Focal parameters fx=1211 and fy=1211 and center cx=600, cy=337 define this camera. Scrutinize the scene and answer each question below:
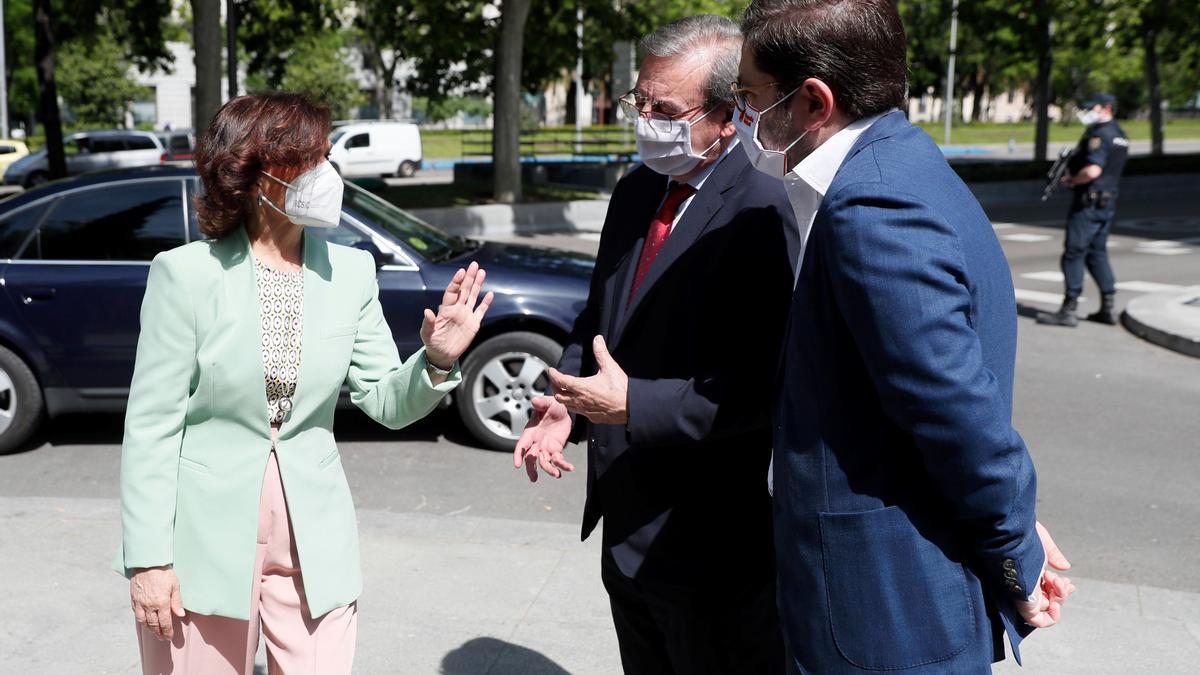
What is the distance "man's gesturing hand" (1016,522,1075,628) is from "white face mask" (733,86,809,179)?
0.84 meters

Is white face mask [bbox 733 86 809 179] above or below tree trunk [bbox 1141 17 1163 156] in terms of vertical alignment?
below

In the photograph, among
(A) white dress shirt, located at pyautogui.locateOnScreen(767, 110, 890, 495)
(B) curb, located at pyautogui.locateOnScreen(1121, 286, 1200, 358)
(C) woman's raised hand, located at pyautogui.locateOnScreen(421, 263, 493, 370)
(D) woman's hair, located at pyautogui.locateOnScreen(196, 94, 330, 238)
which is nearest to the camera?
(A) white dress shirt, located at pyautogui.locateOnScreen(767, 110, 890, 495)

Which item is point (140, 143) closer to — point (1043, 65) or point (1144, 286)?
point (1043, 65)

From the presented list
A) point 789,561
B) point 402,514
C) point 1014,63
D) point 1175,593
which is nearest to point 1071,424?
point 1175,593

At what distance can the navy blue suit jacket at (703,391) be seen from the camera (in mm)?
2557

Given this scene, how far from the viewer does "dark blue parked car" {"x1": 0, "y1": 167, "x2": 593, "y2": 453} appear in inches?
270

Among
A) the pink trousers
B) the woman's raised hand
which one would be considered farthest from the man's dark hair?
the pink trousers

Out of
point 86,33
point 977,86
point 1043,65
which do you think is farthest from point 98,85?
point 977,86

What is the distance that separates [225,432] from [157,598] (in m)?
0.38

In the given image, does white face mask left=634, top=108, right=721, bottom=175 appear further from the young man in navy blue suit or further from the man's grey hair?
the young man in navy blue suit

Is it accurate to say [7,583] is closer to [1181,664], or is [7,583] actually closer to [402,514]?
[402,514]

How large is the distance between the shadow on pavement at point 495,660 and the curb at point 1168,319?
7935mm

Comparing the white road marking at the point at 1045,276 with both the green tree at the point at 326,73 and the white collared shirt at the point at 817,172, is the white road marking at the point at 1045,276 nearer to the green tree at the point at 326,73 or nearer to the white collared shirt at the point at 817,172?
the white collared shirt at the point at 817,172

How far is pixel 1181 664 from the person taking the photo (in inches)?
163
